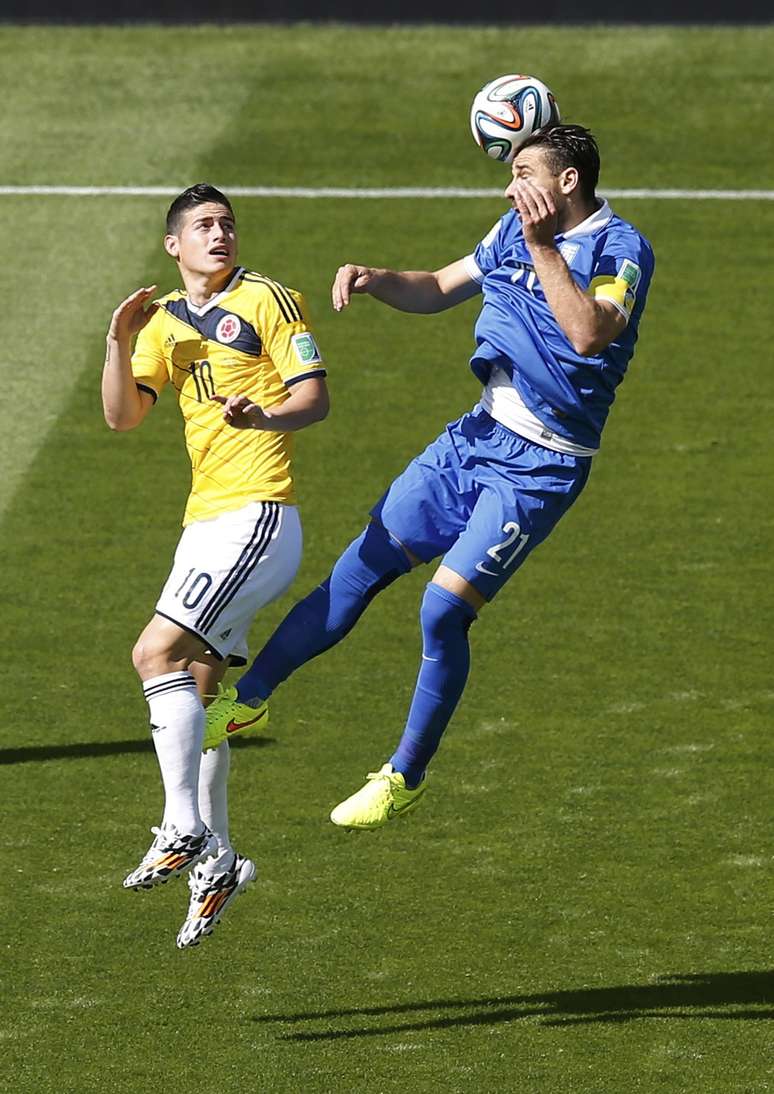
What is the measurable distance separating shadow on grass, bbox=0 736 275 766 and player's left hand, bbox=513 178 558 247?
577 cm

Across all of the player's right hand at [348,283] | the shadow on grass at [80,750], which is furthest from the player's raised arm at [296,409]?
the shadow on grass at [80,750]

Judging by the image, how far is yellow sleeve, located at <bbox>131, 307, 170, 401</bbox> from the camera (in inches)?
415

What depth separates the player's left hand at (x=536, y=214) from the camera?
9.62 metres

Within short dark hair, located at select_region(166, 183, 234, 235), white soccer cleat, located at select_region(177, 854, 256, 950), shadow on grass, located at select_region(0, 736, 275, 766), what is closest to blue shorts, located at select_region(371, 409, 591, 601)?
short dark hair, located at select_region(166, 183, 234, 235)

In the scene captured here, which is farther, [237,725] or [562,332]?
[237,725]

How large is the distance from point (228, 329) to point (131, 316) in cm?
53

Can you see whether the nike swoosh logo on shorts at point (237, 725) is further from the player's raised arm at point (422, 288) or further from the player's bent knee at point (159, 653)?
the player's raised arm at point (422, 288)

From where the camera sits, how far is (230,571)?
1016 centimetres

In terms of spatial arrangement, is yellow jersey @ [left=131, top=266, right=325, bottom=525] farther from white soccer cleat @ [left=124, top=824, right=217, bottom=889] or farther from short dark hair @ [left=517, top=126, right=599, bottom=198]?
white soccer cleat @ [left=124, top=824, right=217, bottom=889]

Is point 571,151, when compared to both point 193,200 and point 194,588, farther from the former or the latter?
point 194,588

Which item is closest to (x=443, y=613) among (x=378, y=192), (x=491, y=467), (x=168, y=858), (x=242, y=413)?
(x=491, y=467)

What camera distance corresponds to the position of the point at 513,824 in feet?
45.2

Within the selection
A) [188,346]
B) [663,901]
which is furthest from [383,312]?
[188,346]

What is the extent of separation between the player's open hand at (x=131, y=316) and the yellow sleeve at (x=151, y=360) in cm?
37
